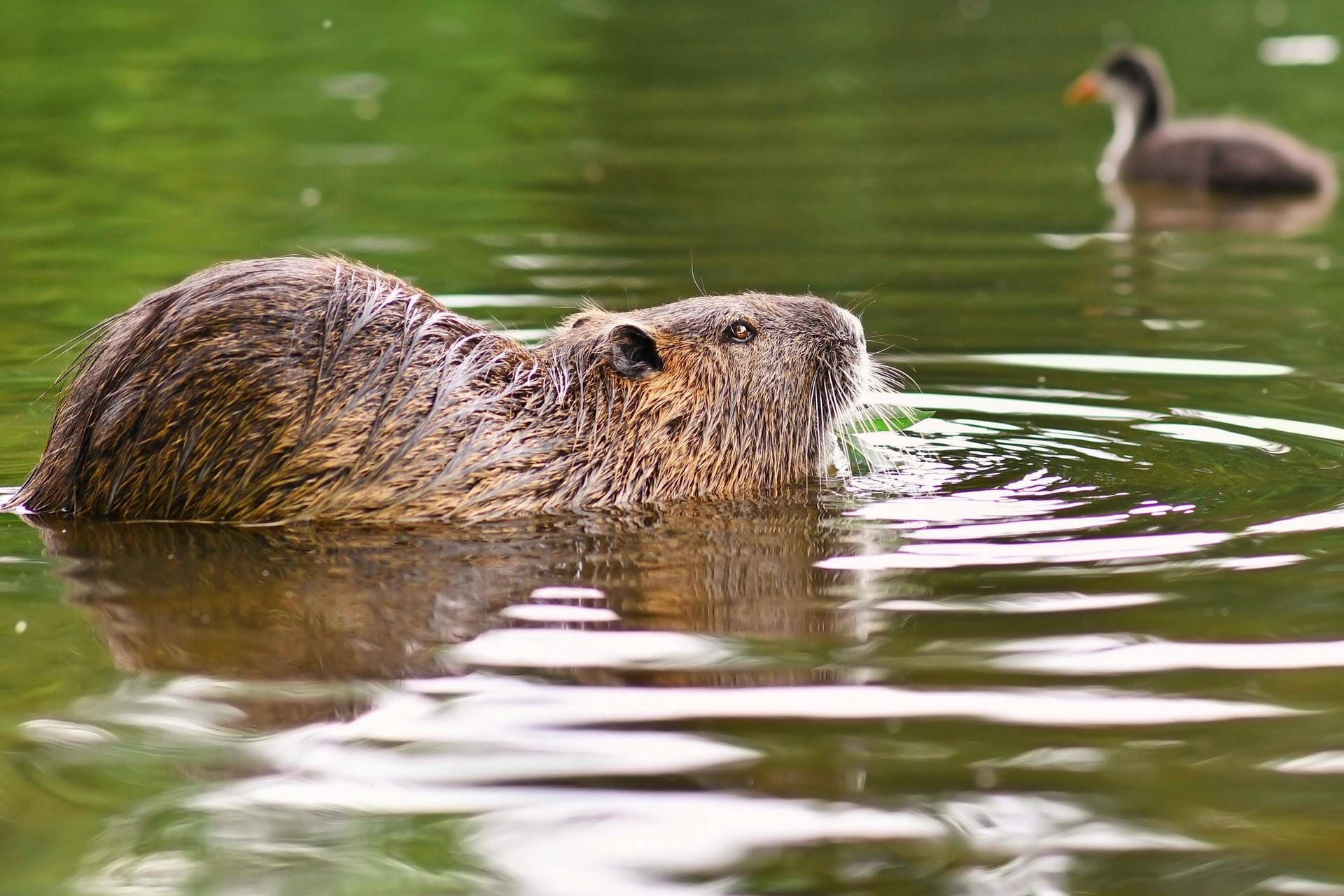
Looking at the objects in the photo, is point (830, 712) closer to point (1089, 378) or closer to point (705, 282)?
point (1089, 378)

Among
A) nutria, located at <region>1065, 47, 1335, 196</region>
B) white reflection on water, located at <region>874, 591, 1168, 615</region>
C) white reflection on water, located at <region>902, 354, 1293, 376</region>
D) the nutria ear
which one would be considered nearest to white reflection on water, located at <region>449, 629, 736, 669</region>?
white reflection on water, located at <region>874, 591, 1168, 615</region>

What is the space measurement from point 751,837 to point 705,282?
16.1 feet

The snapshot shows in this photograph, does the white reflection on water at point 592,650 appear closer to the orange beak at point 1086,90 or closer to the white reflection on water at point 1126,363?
the white reflection on water at point 1126,363

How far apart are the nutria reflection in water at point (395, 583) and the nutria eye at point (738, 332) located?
55 centimetres

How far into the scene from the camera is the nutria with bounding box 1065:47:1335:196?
9828 millimetres

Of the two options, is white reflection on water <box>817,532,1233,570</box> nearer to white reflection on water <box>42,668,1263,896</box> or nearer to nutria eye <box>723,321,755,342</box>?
white reflection on water <box>42,668,1263,896</box>

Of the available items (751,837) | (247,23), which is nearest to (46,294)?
(751,837)

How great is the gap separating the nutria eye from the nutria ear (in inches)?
8.8

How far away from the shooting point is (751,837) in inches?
108

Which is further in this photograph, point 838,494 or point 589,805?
point 838,494

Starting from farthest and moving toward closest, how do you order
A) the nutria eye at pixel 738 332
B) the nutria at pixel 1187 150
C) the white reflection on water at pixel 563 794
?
1. the nutria at pixel 1187 150
2. the nutria eye at pixel 738 332
3. the white reflection on water at pixel 563 794

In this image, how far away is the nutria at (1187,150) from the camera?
32.2 ft

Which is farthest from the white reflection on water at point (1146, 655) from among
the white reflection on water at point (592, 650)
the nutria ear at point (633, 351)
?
the nutria ear at point (633, 351)

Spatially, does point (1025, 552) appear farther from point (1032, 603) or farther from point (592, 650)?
point (592, 650)
